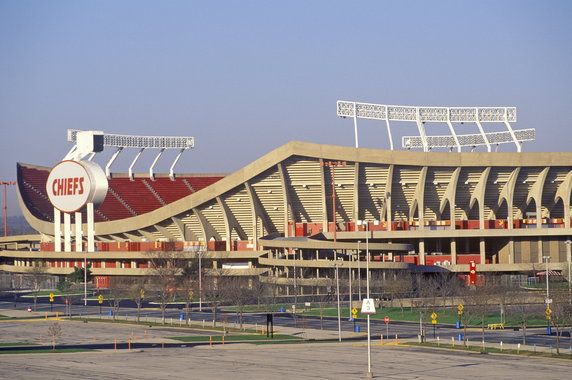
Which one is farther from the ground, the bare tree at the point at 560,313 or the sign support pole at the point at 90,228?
the sign support pole at the point at 90,228

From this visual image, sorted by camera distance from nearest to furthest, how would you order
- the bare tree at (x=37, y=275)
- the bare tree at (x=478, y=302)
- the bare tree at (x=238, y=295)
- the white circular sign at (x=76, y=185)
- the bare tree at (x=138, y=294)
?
the bare tree at (x=478, y=302), the bare tree at (x=238, y=295), the bare tree at (x=138, y=294), the white circular sign at (x=76, y=185), the bare tree at (x=37, y=275)

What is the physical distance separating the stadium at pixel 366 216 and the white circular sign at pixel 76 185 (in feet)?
8.28

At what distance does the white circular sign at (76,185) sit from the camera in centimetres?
13625

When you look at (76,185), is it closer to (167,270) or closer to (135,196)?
(167,270)

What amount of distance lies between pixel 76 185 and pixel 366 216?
137ft

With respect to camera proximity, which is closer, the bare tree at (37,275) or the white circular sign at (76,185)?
the white circular sign at (76,185)

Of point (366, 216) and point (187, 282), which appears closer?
point (187, 282)

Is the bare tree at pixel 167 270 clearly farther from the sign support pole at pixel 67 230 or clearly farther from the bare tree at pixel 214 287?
the sign support pole at pixel 67 230

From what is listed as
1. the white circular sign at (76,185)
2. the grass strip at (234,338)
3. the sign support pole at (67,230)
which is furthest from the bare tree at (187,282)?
the grass strip at (234,338)

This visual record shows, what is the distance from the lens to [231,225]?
445 feet

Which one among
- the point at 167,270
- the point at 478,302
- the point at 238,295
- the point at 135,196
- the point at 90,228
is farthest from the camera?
the point at 135,196

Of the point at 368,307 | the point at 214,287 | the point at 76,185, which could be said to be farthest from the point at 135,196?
the point at 368,307

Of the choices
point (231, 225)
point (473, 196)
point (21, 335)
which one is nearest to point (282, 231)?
point (231, 225)

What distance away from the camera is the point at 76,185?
13812 centimetres
